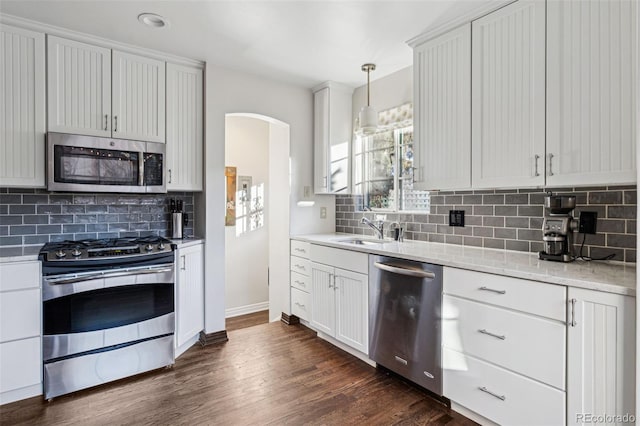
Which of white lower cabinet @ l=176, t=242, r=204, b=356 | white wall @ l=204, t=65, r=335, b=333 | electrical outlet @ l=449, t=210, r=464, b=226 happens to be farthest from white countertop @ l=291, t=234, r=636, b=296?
white lower cabinet @ l=176, t=242, r=204, b=356

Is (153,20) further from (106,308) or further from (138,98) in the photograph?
(106,308)

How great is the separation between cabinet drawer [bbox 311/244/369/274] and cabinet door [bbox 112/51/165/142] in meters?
Result: 1.67

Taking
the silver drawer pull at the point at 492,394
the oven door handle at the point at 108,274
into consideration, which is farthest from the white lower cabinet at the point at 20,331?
the silver drawer pull at the point at 492,394

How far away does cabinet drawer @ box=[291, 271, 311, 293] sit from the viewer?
3.37m

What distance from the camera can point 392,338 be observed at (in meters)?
2.46

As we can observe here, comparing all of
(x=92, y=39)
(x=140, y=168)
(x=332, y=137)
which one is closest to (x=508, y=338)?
(x=332, y=137)

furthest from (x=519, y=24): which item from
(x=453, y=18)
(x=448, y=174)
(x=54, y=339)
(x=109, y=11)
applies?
(x=54, y=339)

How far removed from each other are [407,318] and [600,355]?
Result: 40.8 inches

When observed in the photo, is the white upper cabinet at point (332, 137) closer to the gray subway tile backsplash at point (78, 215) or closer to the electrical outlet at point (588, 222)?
the gray subway tile backsplash at point (78, 215)

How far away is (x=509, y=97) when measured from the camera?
2.13 metres

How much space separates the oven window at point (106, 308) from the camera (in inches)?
91.2

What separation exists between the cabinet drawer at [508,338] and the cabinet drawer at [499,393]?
0.15 feet

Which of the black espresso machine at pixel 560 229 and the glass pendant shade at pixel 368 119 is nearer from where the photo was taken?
the black espresso machine at pixel 560 229

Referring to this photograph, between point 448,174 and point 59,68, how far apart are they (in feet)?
9.58
